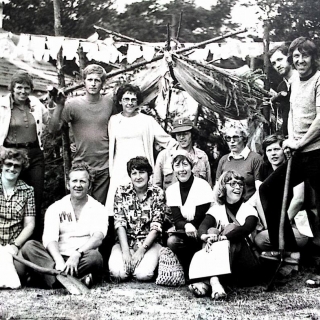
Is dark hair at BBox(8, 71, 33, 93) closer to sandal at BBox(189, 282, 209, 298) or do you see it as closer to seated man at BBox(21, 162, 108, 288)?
seated man at BBox(21, 162, 108, 288)

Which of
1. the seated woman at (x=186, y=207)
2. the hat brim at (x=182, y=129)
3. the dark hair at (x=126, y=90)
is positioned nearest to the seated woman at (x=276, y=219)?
the seated woman at (x=186, y=207)

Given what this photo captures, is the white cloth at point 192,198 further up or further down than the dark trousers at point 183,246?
further up

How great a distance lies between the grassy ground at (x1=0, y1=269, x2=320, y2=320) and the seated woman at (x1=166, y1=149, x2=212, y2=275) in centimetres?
26

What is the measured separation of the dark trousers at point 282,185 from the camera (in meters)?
3.20

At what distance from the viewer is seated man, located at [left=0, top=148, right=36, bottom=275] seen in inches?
130

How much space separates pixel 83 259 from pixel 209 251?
2.63 feet

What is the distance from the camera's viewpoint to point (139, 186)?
3.39 m

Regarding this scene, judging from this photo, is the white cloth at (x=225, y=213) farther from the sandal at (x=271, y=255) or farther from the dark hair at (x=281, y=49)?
the dark hair at (x=281, y=49)

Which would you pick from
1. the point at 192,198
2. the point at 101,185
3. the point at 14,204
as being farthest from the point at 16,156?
the point at 192,198

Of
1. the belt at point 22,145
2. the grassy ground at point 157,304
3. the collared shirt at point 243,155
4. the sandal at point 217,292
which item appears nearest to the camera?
the grassy ground at point 157,304

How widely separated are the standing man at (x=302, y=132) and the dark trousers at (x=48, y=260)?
1163 millimetres

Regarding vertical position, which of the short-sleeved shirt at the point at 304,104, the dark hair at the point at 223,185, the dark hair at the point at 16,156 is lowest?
the dark hair at the point at 223,185

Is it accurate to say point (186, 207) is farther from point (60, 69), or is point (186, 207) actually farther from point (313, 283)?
point (60, 69)

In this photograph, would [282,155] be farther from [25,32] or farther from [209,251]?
[25,32]
